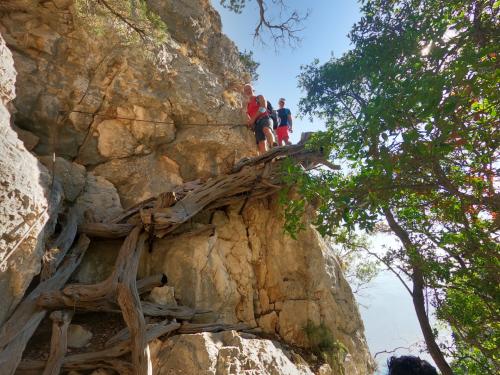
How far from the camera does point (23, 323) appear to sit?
4160 millimetres

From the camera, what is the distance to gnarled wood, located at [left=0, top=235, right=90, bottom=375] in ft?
12.4

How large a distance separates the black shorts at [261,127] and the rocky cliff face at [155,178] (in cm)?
53

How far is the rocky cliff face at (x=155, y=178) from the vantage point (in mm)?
4492

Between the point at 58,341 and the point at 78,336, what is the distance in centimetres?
50

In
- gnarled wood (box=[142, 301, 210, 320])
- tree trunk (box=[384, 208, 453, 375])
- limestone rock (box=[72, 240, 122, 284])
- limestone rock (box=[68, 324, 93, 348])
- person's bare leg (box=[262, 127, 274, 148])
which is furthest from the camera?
person's bare leg (box=[262, 127, 274, 148])

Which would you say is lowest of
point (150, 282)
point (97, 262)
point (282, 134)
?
point (150, 282)

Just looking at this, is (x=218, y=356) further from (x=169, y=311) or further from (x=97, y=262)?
(x=97, y=262)

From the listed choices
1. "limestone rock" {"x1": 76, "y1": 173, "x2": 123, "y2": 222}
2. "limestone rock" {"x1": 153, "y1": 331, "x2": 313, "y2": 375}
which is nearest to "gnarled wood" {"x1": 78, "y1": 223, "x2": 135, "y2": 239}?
"limestone rock" {"x1": 76, "y1": 173, "x2": 123, "y2": 222}

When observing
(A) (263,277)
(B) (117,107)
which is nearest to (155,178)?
(B) (117,107)

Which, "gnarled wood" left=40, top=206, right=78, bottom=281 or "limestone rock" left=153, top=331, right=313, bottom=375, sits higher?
"gnarled wood" left=40, top=206, right=78, bottom=281

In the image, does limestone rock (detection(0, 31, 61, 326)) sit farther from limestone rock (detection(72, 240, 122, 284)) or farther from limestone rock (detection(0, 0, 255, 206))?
limestone rock (detection(0, 0, 255, 206))

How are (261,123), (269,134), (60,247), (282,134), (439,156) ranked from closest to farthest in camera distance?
(439,156), (60,247), (269,134), (261,123), (282,134)

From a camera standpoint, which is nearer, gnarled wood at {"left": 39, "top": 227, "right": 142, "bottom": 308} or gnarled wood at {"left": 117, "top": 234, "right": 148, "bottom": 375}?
gnarled wood at {"left": 117, "top": 234, "right": 148, "bottom": 375}

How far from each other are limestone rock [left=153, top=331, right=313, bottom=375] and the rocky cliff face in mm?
19
